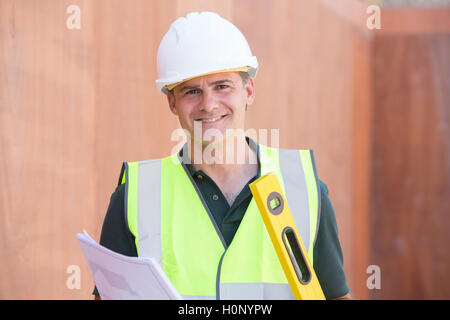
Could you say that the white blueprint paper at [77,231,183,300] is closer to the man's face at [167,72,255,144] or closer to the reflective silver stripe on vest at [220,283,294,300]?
the reflective silver stripe on vest at [220,283,294,300]

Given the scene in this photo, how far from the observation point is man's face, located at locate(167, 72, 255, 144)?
2295 mm

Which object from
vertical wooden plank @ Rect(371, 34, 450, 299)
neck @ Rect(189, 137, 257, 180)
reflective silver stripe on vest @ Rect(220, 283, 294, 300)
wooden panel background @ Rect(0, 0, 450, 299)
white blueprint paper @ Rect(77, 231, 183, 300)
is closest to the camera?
white blueprint paper @ Rect(77, 231, 183, 300)

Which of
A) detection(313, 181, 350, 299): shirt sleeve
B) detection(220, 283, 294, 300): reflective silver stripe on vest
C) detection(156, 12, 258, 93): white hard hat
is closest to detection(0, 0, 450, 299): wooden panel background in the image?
detection(156, 12, 258, 93): white hard hat

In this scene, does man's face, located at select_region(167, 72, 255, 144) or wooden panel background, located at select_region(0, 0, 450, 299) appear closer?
man's face, located at select_region(167, 72, 255, 144)

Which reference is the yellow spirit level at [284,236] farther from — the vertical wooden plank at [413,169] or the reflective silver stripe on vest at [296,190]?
the vertical wooden plank at [413,169]

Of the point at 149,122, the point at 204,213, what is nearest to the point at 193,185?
the point at 204,213

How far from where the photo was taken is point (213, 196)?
2.32m

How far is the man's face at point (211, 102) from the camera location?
7.53 ft

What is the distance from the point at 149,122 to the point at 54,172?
90cm

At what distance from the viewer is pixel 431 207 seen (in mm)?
6676

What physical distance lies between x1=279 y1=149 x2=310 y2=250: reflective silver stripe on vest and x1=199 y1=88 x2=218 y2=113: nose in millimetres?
360

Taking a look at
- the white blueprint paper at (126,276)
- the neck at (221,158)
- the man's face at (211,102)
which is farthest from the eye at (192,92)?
the white blueprint paper at (126,276)
